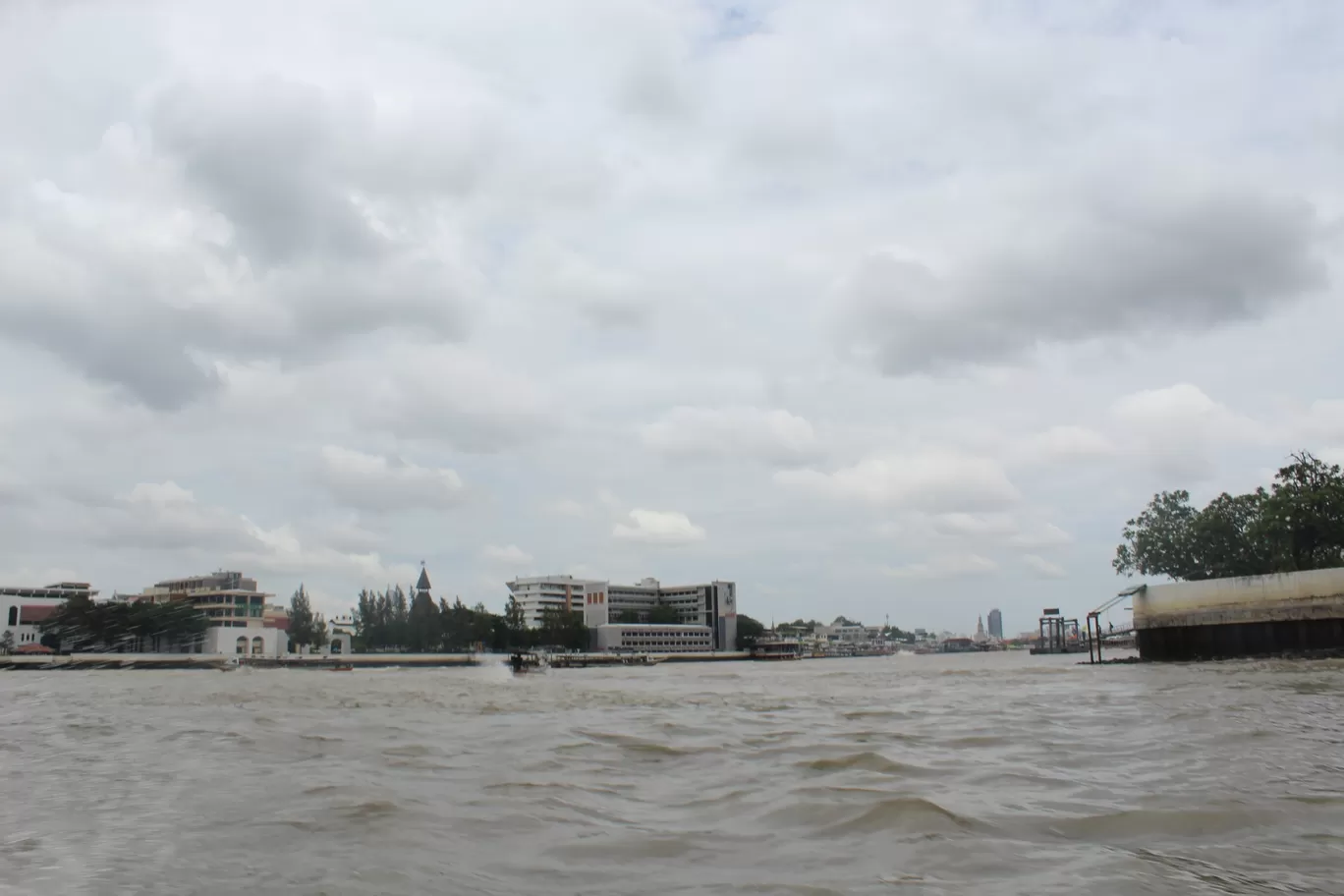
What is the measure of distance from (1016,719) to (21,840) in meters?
13.9

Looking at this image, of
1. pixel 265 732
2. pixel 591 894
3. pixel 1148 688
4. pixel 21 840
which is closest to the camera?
pixel 591 894

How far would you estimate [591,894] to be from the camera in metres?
5.06

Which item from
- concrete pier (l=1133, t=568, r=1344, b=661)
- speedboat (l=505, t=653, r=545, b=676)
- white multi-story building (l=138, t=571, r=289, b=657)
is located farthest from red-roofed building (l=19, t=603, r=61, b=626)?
concrete pier (l=1133, t=568, r=1344, b=661)

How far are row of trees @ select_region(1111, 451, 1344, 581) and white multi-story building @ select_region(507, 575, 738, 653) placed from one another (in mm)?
80455

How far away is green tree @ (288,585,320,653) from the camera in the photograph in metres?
139

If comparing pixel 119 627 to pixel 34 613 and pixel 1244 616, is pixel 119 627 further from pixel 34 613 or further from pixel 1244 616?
pixel 1244 616

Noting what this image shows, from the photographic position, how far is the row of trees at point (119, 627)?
343 feet

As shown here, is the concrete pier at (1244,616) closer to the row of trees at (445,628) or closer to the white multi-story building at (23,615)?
the row of trees at (445,628)

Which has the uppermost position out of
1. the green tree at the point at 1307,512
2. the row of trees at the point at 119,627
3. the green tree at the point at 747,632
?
the green tree at the point at 1307,512

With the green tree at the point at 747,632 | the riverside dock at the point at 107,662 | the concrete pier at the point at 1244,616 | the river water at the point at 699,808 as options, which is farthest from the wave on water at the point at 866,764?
the green tree at the point at 747,632

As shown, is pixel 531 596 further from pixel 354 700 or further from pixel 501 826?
pixel 501 826

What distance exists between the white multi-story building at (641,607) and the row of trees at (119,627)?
62.8 metres

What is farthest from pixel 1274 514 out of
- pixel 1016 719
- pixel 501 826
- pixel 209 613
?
pixel 209 613

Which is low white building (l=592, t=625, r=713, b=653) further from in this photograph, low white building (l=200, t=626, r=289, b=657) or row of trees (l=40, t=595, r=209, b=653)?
row of trees (l=40, t=595, r=209, b=653)
